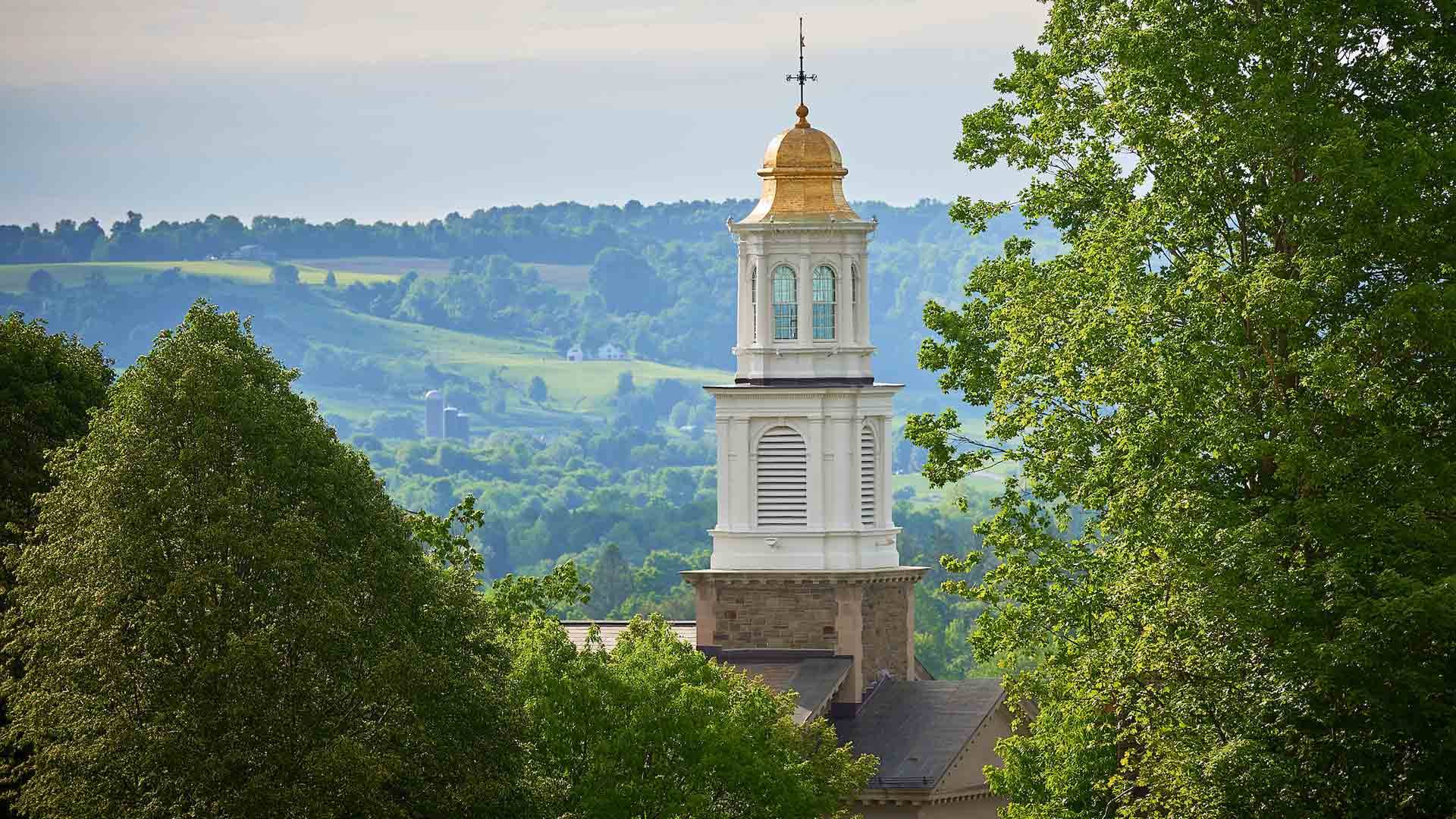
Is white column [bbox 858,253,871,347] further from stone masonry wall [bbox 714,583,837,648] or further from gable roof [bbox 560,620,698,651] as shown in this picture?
gable roof [bbox 560,620,698,651]

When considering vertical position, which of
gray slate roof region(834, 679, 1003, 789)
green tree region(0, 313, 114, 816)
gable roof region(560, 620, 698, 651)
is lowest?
gray slate roof region(834, 679, 1003, 789)

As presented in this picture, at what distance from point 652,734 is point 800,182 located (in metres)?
25.0

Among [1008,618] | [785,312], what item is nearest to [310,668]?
[1008,618]

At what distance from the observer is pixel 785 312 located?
6719cm

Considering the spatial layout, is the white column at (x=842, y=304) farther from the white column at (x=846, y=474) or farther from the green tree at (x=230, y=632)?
the green tree at (x=230, y=632)

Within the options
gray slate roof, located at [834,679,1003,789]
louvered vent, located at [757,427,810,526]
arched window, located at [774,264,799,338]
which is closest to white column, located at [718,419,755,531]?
louvered vent, located at [757,427,810,526]

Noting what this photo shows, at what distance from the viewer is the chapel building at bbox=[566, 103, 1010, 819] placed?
214 feet

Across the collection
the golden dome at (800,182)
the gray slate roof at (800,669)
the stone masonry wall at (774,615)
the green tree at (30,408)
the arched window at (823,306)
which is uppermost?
the golden dome at (800,182)

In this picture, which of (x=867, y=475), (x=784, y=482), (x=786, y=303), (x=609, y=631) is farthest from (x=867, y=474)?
(x=609, y=631)

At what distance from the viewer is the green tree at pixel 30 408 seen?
37.8 meters

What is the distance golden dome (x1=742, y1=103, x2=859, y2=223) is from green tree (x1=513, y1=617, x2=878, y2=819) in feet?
66.1

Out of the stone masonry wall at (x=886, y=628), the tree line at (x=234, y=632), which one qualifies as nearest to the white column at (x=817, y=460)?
the stone masonry wall at (x=886, y=628)

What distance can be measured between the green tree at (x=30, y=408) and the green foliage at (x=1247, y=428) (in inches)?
472

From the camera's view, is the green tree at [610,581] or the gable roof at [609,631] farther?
the green tree at [610,581]
